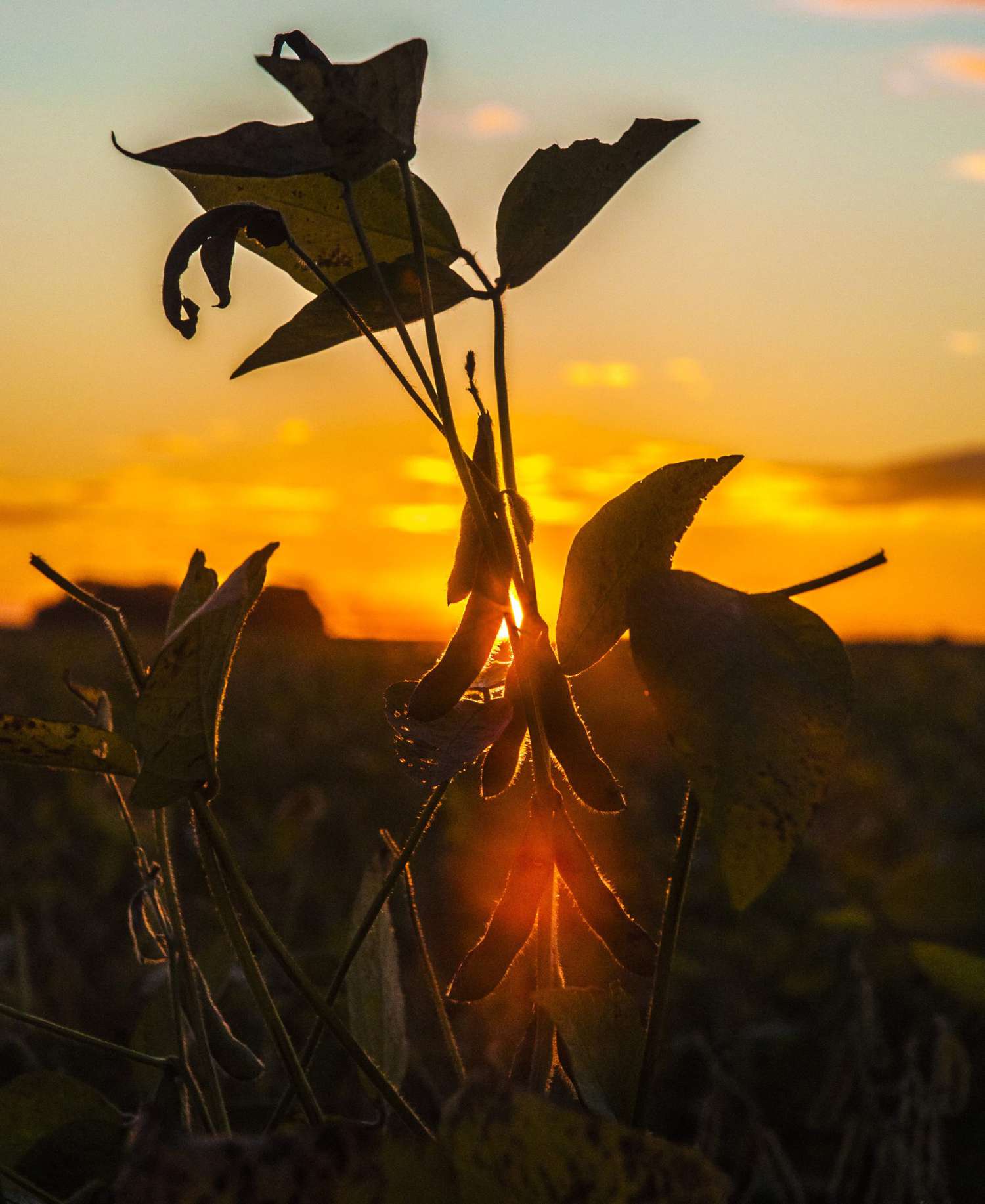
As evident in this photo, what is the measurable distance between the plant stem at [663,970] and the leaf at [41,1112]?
0.35 meters

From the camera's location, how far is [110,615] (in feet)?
1.94

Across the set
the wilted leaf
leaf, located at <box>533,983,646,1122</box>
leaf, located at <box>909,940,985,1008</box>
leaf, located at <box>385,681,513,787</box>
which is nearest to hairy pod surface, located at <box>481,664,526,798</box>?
leaf, located at <box>385,681,513,787</box>

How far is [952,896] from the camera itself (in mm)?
2330

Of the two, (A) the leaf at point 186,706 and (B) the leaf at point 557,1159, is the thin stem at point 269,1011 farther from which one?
(B) the leaf at point 557,1159

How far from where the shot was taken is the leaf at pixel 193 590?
63 cm

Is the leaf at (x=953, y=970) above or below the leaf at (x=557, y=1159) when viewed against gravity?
below

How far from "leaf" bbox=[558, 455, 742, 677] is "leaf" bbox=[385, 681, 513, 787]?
54mm

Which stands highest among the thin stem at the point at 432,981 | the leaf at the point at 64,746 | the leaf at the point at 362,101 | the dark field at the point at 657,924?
the leaf at the point at 362,101

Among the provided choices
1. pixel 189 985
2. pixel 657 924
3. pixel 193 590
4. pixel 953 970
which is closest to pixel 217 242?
pixel 193 590

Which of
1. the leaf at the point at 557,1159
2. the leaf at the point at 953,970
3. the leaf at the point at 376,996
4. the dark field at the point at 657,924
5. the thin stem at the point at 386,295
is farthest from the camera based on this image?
the leaf at the point at 953,970

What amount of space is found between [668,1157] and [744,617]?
0.20 m

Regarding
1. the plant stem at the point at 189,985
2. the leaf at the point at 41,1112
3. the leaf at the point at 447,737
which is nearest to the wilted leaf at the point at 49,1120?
the leaf at the point at 41,1112

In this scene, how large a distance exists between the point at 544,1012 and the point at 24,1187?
27 cm

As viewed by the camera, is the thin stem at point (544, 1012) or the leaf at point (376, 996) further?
the leaf at point (376, 996)
